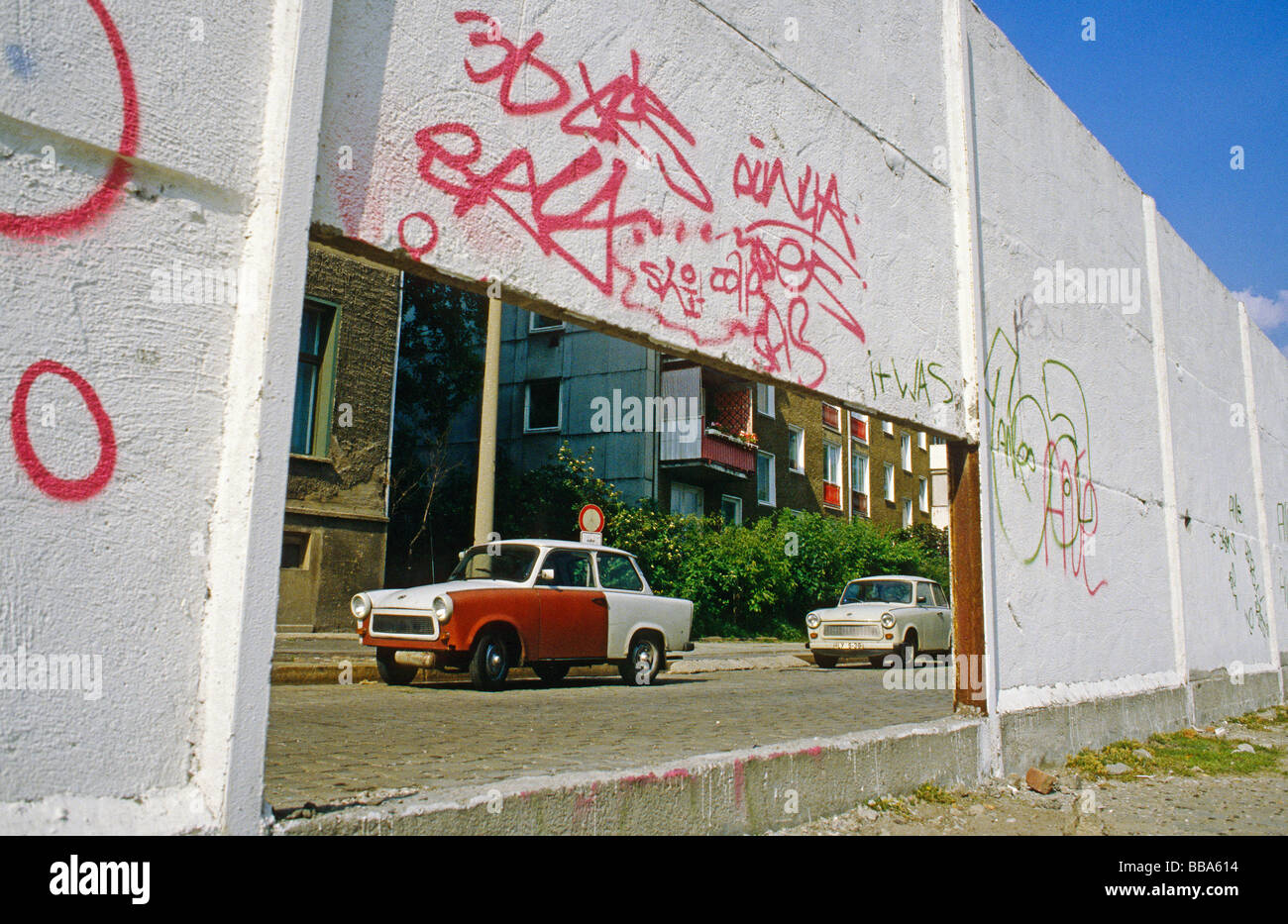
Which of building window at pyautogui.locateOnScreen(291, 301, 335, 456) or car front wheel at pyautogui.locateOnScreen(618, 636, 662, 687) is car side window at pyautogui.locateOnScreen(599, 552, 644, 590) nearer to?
car front wheel at pyautogui.locateOnScreen(618, 636, 662, 687)

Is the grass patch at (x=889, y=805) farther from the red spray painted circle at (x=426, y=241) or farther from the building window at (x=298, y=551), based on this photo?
the building window at (x=298, y=551)

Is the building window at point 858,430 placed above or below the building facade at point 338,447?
above

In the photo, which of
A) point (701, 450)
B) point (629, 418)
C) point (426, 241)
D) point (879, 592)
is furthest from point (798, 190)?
point (629, 418)

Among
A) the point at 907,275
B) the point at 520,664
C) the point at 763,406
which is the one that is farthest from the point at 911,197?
the point at 763,406

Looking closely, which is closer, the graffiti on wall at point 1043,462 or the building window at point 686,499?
the graffiti on wall at point 1043,462

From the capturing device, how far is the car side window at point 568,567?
10.1 meters

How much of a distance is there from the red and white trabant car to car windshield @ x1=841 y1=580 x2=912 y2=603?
5.28 metres

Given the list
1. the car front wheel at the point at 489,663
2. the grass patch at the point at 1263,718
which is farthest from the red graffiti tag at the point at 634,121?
the grass patch at the point at 1263,718

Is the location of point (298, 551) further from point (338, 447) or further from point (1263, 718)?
point (1263, 718)

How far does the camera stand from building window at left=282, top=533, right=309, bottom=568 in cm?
1401

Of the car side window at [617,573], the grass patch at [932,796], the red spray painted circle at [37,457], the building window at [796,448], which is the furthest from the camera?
the building window at [796,448]

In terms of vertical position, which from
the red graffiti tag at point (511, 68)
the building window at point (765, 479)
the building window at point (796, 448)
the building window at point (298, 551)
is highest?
the building window at point (796, 448)

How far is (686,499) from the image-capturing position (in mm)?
24516

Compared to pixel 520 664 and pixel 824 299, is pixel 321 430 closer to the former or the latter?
pixel 520 664
